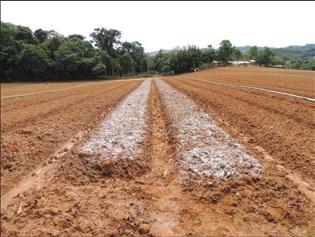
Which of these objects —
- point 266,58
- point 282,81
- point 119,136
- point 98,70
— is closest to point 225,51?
point 266,58

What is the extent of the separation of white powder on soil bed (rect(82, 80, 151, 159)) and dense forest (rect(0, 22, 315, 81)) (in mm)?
2951

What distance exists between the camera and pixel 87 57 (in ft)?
176

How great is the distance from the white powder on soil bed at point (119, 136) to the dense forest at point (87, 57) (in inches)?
116

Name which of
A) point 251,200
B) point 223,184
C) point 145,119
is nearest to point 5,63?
point 223,184

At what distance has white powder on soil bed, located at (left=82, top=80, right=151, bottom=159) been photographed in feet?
38.0

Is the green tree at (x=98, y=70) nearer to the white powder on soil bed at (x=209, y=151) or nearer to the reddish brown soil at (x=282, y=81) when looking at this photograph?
the reddish brown soil at (x=282, y=81)

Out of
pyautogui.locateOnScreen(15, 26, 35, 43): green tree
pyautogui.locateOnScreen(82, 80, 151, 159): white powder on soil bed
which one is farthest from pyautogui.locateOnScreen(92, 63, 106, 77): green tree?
pyautogui.locateOnScreen(15, 26, 35, 43): green tree

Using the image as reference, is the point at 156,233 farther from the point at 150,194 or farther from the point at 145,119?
the point at 145,119

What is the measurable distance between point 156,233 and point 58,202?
2.33 meters

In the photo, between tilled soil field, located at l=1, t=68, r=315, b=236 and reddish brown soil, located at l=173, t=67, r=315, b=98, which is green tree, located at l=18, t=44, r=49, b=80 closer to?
tilled soil field, located at l=1, t=68, r=315, b=236

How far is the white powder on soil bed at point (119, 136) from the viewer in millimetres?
11578

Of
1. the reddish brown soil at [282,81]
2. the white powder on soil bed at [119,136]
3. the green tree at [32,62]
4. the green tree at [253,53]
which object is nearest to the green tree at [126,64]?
the green tree at [253,53]

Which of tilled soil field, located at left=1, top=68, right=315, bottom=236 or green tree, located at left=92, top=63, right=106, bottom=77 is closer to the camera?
tilled soil field, located at left=1, top=68, right=315, bottom=236

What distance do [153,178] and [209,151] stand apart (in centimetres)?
261
